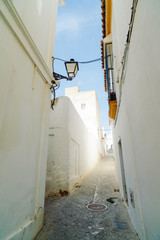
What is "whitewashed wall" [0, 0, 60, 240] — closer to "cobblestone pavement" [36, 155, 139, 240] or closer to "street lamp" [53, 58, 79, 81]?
"cobblestone pavement" [36, 155, 139, 240]

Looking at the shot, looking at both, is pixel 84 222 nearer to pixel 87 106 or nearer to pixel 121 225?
pixel 121 225

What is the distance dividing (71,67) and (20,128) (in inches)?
110

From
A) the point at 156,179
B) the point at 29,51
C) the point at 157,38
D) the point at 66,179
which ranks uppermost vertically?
the point at 29,51

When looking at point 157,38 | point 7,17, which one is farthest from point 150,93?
point 7,17

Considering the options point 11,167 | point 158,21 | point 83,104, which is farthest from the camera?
point 83,104

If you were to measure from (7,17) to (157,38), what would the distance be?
2230 millimetres

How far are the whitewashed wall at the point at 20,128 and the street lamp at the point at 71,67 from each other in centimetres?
126

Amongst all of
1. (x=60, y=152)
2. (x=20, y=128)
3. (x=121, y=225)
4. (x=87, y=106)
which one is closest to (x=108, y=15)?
(x=20, y=128)

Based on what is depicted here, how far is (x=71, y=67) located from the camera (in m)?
4.24

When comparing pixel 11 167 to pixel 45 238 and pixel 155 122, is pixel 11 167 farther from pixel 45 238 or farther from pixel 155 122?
pixel 155 122

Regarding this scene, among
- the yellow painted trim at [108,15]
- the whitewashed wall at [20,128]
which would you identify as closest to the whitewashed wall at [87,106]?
the yellow painted trim at [108,15]

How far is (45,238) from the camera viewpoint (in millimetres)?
2365

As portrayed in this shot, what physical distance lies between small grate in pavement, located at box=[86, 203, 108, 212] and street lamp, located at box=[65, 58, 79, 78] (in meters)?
4.05

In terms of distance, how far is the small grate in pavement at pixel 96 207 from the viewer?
3538 millimetres
